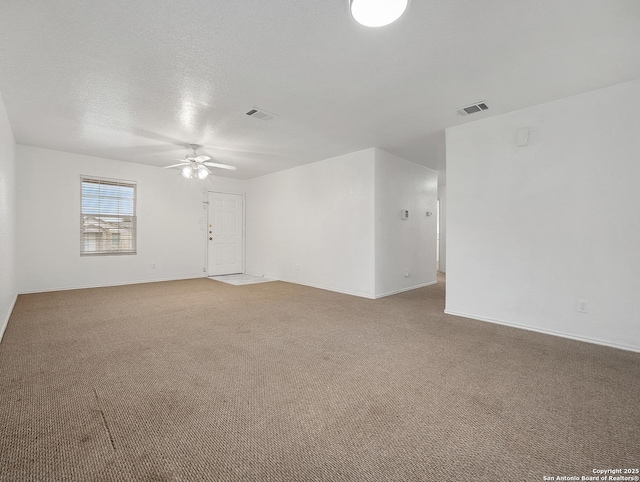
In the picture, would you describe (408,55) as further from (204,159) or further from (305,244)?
(305,244)

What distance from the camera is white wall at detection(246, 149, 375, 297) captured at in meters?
5.27

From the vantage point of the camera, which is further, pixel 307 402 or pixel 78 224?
pixel 78 224

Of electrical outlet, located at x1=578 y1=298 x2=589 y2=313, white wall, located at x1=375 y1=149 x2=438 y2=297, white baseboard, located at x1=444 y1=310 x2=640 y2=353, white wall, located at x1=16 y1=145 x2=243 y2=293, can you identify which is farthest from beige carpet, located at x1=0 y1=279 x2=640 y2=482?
white wall, located at x1=16 y1=145 x2=243 y2=293

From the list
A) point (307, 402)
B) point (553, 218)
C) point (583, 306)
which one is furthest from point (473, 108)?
point (307, 402)

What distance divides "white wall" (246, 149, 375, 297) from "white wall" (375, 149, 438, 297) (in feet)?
0.72

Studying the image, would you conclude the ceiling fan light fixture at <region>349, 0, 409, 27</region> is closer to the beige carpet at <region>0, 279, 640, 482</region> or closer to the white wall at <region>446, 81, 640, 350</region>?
the beige carpet at <region>0, 279, 640, 482</region>

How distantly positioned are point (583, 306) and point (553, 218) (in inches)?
38.0

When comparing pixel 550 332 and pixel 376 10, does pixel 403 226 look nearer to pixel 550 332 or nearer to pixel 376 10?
pixel 550 332

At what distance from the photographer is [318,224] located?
19.9 ft

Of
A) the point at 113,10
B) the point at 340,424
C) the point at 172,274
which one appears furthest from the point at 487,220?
the point at 172,274

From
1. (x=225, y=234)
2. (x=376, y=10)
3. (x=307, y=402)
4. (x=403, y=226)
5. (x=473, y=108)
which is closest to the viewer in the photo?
(x=376, y=10)

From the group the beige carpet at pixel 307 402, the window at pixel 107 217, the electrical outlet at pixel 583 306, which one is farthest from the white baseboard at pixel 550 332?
the window at pixel 107 217

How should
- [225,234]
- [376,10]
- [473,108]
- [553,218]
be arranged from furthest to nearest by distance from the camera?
[225,234] → [473,108] → [553,218] → [376,10]

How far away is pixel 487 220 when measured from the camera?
12.5 ft
